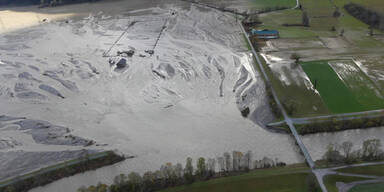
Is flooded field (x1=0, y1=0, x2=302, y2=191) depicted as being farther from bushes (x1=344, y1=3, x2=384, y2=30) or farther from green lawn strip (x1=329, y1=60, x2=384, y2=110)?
bushes (x1=344, y1=3, x2=384, y2=30)

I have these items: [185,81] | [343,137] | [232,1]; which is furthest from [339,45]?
[232,1]

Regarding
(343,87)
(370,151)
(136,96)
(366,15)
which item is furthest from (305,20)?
(136,96)

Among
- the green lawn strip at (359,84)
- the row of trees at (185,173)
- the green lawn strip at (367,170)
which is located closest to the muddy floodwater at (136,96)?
the row of trees at (185,173)

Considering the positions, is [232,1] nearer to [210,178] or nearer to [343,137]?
[343,137]

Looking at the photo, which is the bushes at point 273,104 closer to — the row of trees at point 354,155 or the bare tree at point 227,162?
the row of trees at point 354,155

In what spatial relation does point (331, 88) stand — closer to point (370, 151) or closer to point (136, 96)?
point (370, 151)

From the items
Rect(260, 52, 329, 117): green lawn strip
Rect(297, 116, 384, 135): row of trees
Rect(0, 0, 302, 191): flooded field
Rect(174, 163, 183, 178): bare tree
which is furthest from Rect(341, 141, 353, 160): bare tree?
Rect(174, 163, 183, 178): bare tree
